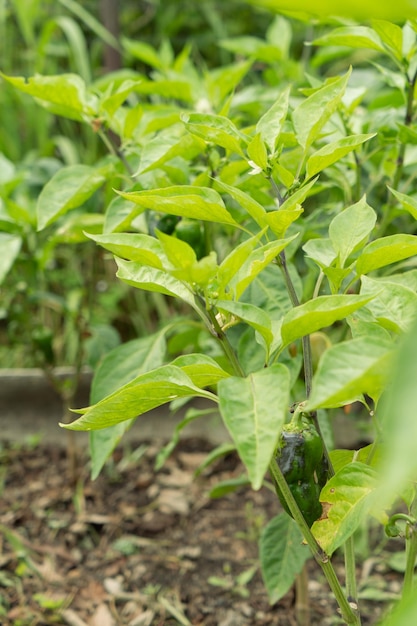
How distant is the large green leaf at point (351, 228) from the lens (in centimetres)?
69

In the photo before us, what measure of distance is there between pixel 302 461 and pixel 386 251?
22cm

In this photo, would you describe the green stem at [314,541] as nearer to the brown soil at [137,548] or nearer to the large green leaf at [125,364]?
the large green leaf at [125,364]

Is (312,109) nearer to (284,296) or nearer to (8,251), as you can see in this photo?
(284,296)

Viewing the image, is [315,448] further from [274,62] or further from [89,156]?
[89,156]

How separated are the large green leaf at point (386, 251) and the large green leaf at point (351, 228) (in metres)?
0.02

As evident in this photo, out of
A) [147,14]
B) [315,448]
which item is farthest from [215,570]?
[147,14]

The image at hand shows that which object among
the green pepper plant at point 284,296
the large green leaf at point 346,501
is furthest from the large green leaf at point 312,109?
the large green leaf at point 346,501

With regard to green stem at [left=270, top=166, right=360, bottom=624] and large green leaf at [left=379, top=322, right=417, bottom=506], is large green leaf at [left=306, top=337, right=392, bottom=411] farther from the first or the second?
green stem at [left=270, top=166, right=360, bottom=624]

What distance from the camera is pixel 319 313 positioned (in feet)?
1.83

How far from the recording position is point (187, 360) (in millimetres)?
650

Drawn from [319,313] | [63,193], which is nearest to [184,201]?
[319,313]

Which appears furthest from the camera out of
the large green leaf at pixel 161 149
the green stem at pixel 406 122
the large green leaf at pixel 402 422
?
the green stem at pixel 406 122

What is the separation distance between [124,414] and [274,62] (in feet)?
3.81

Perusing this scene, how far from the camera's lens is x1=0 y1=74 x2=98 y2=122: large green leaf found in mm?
914
